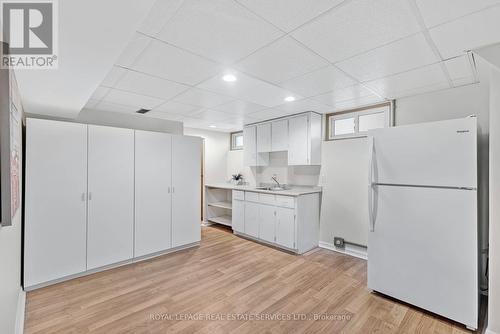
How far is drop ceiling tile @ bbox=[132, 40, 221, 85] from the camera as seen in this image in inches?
71.4

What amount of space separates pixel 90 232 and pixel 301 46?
3224mm

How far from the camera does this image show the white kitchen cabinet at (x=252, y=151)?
4758 mm

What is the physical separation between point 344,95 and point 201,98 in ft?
6.15

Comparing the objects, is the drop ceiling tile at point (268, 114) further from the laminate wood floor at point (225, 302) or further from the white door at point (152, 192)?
the laminate wood floor at point (225, 302)

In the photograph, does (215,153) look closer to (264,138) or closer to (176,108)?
(264,138)

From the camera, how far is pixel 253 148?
188 inches

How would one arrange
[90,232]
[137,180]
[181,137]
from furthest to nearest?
1. [181,137]
2. [137,180]
3. [90,232]

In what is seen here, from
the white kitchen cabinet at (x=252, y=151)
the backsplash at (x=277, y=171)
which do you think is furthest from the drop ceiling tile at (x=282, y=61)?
the white kitchen cabinet at (x=252, y=151)

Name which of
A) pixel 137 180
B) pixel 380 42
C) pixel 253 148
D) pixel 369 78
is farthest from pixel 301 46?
pixel 253 148

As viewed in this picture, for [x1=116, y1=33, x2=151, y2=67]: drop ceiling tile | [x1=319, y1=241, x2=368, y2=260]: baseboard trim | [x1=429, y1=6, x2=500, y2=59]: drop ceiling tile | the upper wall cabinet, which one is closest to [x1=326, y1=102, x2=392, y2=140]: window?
the upper wall cabinet

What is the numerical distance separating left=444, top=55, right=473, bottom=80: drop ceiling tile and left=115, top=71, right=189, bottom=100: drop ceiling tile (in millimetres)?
2617

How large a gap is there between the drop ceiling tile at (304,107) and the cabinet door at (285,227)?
162 centimetres

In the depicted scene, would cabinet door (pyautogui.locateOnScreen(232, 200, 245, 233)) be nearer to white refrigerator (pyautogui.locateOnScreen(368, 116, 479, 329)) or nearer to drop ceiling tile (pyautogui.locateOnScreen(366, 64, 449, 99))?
white refrigerator (pyautogui.locateOnScreen(368, 116, 479, 329))

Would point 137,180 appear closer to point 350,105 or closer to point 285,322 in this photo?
point 285,322
